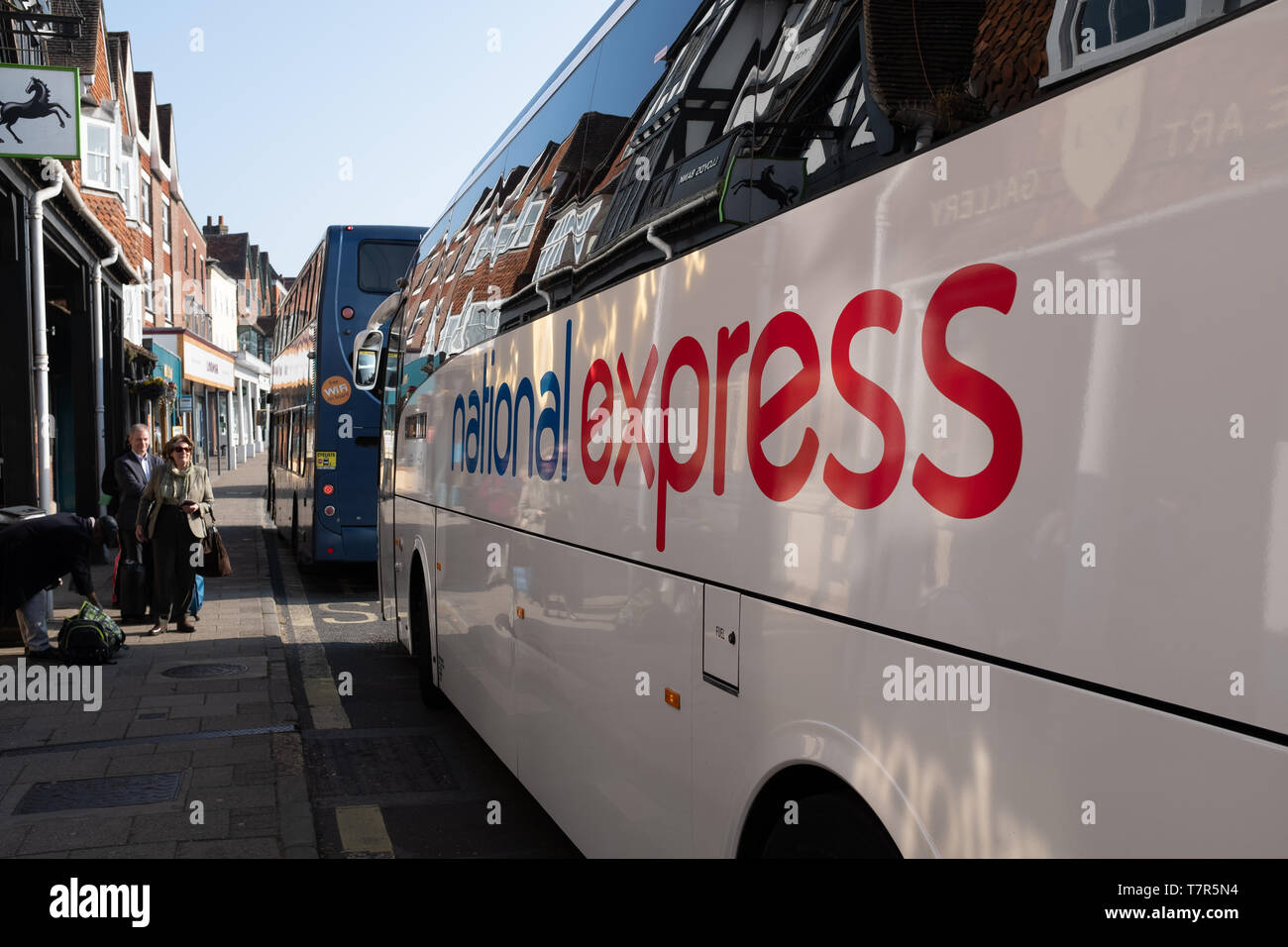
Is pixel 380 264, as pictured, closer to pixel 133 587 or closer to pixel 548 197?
pixel 133 587

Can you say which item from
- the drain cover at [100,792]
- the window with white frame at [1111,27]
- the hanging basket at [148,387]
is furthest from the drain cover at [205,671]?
the hanging basket at [148,387]

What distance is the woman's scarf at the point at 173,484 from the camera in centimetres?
1031

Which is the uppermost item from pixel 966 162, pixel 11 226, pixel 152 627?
pixel 11 226

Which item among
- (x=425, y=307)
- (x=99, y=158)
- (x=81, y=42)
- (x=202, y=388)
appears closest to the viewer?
(x=425, y=307)

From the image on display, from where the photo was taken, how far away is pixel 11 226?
490 inches

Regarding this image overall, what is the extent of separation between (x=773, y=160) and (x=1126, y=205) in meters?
1.28

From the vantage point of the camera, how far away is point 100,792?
19.0ft

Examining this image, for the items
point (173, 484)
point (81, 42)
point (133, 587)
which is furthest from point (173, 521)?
point (81, 42)

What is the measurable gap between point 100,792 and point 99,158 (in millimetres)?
14819

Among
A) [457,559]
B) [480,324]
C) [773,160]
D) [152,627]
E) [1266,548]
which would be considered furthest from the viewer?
[152,627]
